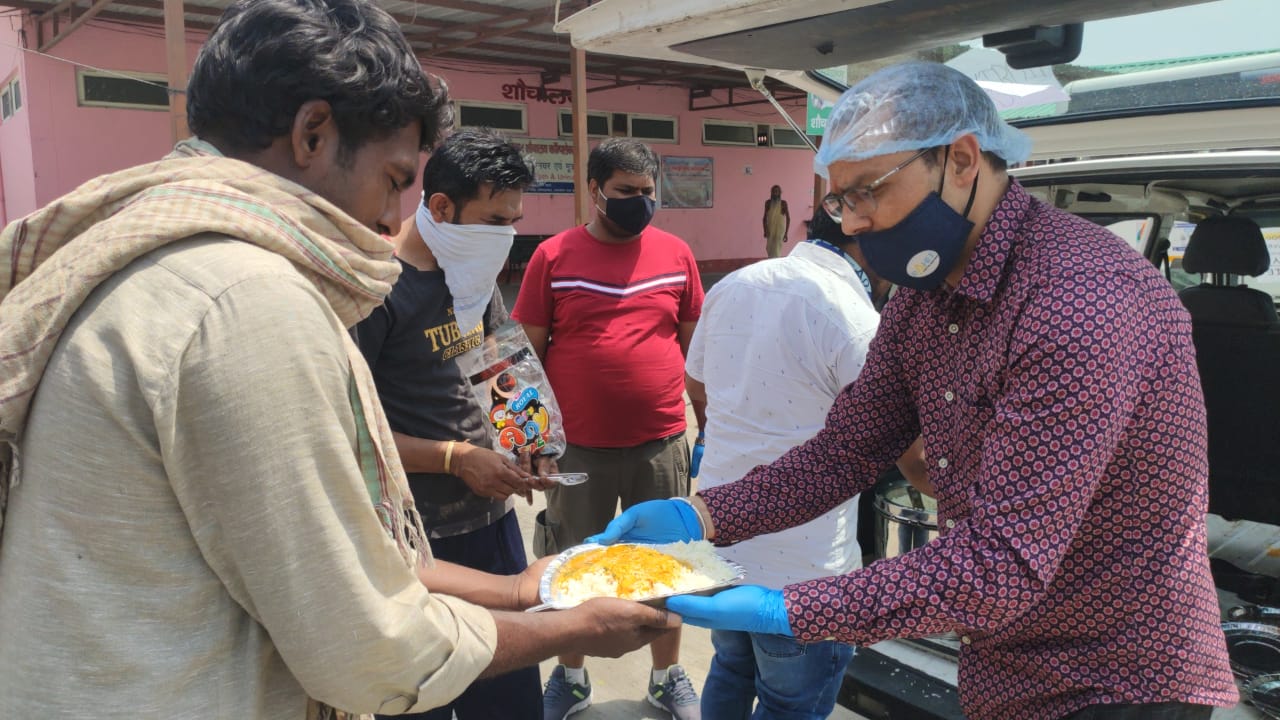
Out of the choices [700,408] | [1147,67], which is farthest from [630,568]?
[1147,67]

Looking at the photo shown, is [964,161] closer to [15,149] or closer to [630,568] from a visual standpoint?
[630,568]

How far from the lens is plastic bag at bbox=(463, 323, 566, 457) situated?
8.81ft

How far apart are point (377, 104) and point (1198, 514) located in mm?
1524

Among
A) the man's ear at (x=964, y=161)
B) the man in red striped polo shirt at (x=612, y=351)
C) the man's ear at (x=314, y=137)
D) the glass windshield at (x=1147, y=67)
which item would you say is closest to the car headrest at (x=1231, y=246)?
the glass windshield at (x=1147, y=67)

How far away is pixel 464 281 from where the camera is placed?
2.70m

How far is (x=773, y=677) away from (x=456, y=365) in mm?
1311

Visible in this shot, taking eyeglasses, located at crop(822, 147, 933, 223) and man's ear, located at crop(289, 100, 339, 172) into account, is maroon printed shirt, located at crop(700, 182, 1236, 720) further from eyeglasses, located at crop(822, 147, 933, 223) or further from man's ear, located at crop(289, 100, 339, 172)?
man's ear, located at crop(289, 100, 339, 172)

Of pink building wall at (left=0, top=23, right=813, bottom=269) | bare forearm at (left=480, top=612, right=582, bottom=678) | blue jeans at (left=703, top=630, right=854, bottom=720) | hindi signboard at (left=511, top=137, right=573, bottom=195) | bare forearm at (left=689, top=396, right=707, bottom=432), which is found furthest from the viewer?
hindi signboard at (left=511, top=137, right=573, bottom=195)

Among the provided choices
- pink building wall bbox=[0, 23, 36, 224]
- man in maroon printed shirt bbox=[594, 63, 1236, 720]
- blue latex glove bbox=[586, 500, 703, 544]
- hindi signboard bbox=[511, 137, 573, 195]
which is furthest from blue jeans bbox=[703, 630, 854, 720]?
hindi signboard bbox=[511, 137, 573, 195]

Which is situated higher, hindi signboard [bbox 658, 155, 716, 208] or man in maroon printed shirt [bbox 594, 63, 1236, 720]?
hindi signboard [bbox 658, 155, 716, 208]

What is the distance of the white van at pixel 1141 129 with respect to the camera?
5.84 feet

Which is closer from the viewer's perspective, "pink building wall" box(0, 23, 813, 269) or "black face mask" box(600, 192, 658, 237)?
"black face mask" box(600, 192, 658, 237)

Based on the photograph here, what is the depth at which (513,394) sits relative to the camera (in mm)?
2707

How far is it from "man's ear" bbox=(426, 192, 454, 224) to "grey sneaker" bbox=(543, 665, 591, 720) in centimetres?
178
